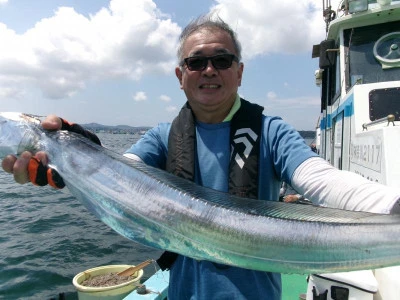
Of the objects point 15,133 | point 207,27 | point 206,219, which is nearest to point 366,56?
point 207,27

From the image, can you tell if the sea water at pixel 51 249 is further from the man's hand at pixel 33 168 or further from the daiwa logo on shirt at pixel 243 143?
the daiwa logo on shirt at pixel 243 143

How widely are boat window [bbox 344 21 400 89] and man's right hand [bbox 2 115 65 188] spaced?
6840mm

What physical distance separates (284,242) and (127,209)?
2.93 feet

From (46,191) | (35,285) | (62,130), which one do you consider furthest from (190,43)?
(46,191)

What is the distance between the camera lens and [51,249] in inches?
452

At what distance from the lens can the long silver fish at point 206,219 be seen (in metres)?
1.75

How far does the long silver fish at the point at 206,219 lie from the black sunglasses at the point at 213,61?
831 millimetres

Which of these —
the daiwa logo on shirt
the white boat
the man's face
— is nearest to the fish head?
the man's face

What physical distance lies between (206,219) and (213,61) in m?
1.16

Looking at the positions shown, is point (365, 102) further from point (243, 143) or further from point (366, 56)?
point (243, 143)

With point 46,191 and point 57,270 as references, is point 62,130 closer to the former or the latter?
point 57,270

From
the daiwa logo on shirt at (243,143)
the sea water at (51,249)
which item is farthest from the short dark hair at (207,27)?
the sea water at (51,249)

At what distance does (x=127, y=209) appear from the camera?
7.00 feet

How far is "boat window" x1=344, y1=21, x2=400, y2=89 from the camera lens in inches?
309
